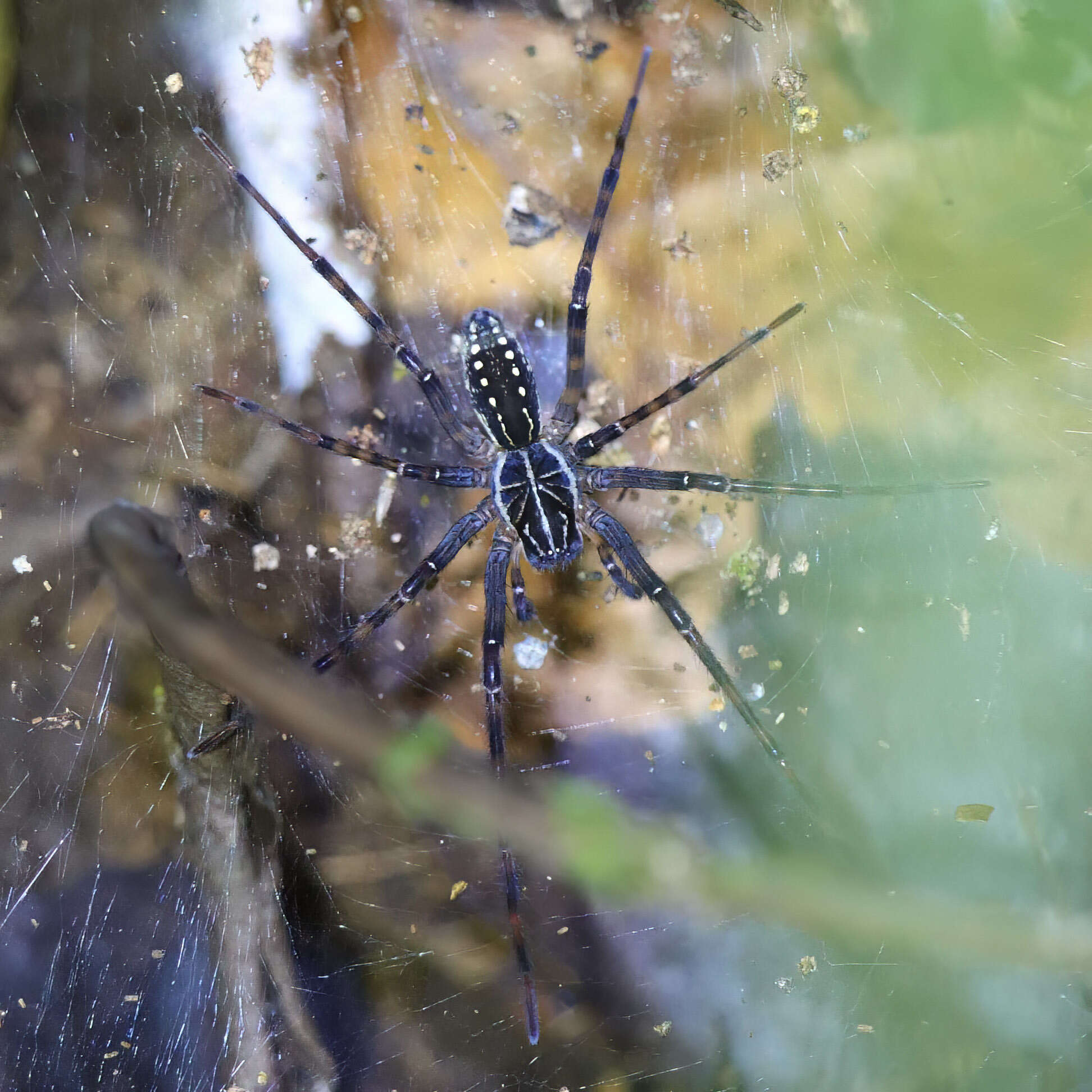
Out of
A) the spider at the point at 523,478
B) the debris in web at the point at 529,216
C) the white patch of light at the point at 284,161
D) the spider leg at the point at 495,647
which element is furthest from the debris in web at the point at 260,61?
the spider leg at the point at 495,647

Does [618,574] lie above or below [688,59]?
below

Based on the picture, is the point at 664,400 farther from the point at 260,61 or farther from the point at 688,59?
the point at 260,61

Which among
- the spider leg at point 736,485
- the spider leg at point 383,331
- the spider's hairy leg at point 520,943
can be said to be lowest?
the spider's hairy leg at point 520,943

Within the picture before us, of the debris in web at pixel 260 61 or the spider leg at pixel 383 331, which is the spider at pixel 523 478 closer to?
the spider leg at pixel 383 331

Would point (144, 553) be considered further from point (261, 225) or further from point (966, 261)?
point (966, 261)

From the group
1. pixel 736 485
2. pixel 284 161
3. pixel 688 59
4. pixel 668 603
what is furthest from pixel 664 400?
pixel 284 161

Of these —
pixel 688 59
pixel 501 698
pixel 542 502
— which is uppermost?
pixel 688 59
